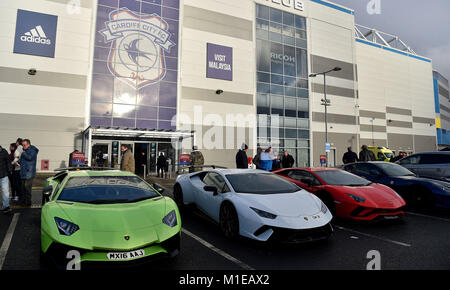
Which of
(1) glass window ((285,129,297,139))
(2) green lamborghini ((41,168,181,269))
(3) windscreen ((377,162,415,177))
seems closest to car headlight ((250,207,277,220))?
(2) green lamborghini ((41,168,181,269))

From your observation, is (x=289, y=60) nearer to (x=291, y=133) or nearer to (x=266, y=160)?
(x=291, y=133)

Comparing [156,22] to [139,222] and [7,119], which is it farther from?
[139,222]

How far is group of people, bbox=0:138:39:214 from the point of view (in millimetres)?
6086

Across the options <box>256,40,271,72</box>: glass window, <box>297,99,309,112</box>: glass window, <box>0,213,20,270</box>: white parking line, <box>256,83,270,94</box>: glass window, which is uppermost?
<box>256,40,271,72</box>: glass window

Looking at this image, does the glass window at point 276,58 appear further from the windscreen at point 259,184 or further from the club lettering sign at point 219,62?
the windscreen at point 259,184

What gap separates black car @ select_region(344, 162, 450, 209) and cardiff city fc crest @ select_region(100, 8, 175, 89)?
1568cm

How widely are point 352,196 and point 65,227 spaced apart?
5.20 m

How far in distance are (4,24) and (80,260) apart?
19.6m

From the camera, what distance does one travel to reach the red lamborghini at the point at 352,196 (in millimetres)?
Result: 5246

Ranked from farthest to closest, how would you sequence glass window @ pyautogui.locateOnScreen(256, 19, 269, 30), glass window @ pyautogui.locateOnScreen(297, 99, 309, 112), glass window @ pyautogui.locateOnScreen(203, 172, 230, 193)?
glass window @ pyautogui.locateOnScreen(297, 99, 309, 112)
glass window @ pyautogui.locateOnScreen(256, 19, 269, 30)
glass window @ pyautogui.locateOnScreen(203, 172, 230, 193)

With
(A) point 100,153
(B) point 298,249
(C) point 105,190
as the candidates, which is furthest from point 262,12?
(B) point 298,249

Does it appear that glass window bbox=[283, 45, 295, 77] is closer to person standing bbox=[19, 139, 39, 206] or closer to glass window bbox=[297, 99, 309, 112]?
glass window bbox=[297, 99, 309, 112]

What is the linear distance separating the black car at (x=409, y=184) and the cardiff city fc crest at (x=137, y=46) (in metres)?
15.7
